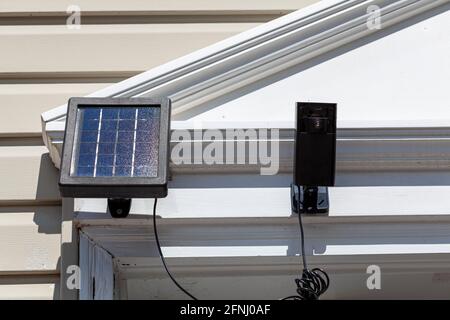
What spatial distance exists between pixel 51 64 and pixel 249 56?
0.86 metres

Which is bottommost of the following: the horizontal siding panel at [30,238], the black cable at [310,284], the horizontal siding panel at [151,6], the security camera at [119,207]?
the black cable at [310,284]

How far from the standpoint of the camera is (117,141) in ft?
8.98

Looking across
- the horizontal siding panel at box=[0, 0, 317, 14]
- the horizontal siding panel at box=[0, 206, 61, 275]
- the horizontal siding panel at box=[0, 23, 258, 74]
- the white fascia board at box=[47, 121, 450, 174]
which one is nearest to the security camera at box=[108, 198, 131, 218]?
the white fascia board at box=[47, 121, 450, 174]

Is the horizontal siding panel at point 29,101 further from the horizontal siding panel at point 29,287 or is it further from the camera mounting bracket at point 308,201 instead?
the camera mounting bracket at point 308,201

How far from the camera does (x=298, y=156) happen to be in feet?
9.24

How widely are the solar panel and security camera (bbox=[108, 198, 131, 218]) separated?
0.22m

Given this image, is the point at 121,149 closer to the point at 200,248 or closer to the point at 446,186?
the point at 200,248

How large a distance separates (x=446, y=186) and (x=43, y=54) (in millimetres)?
1657

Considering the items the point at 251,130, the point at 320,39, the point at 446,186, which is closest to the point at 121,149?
the point at 251,130

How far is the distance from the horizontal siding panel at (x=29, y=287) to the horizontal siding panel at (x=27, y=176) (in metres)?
0.29

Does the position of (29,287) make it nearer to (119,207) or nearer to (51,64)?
(119,207)

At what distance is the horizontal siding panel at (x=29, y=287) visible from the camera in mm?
3027

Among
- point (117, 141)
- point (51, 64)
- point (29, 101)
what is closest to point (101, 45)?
point (51, 64)

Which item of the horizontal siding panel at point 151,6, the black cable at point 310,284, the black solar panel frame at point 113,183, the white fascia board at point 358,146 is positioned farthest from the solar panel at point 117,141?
the horizontal siding panel at point 151,6
